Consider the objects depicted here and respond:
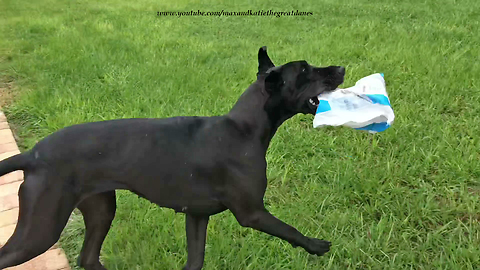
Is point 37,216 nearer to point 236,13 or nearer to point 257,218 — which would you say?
point 257,218

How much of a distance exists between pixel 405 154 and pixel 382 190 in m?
0.59

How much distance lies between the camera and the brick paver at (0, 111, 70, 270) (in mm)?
2615

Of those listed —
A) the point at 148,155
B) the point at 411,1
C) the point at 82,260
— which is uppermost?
the point at 148,155

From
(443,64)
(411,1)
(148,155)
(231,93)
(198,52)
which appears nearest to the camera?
(148,155)

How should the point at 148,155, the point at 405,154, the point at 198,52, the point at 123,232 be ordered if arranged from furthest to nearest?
the point at 198,52, the point at 405,154, the point at 123,232, the point at 148,155

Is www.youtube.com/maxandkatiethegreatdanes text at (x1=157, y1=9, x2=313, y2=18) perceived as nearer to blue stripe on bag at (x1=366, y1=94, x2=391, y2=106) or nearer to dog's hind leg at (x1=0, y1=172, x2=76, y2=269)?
blue stripe on bag at (x1=366, y1=94, x2=391, y2=106)

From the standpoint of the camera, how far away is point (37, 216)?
1806mm

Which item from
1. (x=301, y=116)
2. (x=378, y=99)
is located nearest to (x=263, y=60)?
(x=378, y=99)

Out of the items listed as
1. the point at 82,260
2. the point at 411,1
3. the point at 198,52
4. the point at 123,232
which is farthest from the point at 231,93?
the point at 411,1

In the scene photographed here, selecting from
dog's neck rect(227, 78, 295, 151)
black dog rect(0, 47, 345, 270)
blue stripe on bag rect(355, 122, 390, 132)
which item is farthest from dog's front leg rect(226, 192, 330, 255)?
blue stripe on bag rect(355, 122, 390, 132)

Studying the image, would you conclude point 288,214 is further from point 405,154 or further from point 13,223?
point 13,223

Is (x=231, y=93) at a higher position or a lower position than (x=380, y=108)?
lower

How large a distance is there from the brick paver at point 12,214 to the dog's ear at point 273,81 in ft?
5.39

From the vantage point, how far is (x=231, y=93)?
476 cm
